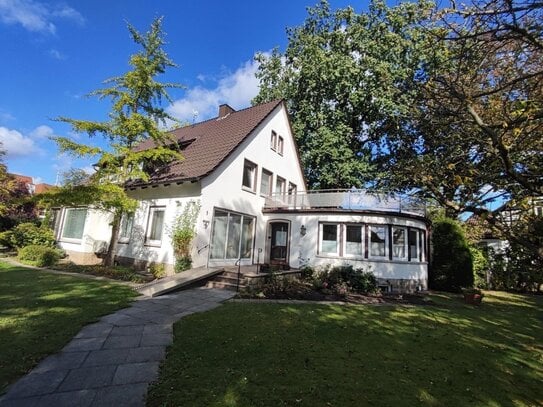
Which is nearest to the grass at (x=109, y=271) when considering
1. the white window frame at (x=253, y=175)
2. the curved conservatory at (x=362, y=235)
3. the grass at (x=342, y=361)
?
the grass at (x=342, y=361)

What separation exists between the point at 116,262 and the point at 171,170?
5.12 metres

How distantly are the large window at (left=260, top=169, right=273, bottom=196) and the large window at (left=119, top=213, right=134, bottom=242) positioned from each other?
676 centimetres

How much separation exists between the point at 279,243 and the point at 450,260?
9.15 m

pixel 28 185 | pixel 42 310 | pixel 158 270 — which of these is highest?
pixel 28 185

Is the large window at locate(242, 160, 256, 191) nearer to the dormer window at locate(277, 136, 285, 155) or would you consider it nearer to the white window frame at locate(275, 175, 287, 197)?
the white window frame at locate(275, 175, 287, 197)

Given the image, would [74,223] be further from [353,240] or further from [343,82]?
[343,82]

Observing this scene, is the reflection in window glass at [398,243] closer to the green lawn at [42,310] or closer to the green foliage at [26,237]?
the green lawn at [42,310]

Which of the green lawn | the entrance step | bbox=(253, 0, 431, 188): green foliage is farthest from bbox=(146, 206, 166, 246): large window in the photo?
bbox=(253, 0, 431, 188): green foliage

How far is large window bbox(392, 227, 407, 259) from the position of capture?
1476 centimetres

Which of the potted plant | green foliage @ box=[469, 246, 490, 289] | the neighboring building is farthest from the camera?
the neighboring building

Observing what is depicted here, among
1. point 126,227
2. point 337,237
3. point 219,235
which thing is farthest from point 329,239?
point 126,227

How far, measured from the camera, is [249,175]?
16.2 metres

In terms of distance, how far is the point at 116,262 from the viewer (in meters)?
14.7

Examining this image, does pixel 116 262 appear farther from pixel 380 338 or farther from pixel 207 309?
pixel 380 338
